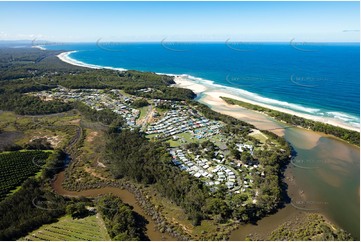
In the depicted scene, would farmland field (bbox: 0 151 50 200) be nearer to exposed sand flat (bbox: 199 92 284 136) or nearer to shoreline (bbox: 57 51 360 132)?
exposed sand flat (bbox: 199 92 284 136)

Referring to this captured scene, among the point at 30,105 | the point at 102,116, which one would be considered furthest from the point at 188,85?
the point at 30,105

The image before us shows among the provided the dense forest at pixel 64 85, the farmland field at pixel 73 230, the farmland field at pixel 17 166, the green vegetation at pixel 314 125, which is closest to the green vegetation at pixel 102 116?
the dense forest at pixel 64 85

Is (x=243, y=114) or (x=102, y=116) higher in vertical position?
(x=102, y=116)

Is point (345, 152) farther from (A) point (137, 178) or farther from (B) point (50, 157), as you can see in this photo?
(B) point (50, 157)

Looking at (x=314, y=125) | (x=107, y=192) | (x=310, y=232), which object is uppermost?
(x=314, y=125)

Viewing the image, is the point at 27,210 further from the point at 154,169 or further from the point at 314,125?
the point at 314,125

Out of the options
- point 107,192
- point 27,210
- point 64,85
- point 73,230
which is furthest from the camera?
point 64,85
